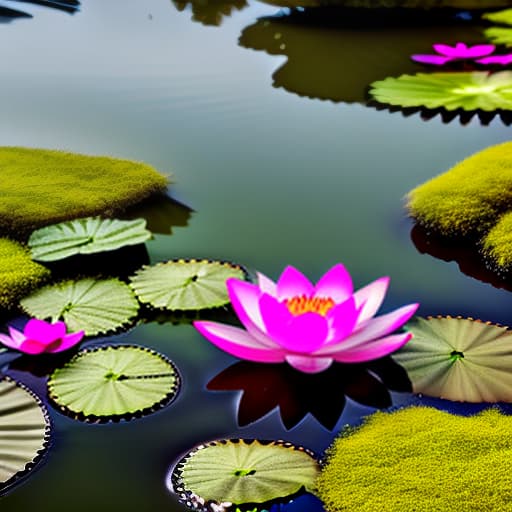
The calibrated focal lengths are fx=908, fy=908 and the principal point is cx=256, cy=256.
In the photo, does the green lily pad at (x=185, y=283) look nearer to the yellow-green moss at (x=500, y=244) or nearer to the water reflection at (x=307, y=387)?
the water reflection at (x=307, y=387)

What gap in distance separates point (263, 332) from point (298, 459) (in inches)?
9.9

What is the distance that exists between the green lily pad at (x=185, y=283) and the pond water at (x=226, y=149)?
6 cm

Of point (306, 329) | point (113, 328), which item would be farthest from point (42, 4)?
point (306, 329)

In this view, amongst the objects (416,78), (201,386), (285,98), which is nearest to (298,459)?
(201,386)

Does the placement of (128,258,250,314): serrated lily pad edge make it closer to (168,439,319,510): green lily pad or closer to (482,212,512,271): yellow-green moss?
(168,439,319,510): green lily pad

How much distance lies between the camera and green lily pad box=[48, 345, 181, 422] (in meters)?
1.33

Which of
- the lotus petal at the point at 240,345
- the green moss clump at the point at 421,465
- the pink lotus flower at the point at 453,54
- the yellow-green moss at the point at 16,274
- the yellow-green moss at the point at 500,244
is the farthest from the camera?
the pink lotus flower at the point at 453,54

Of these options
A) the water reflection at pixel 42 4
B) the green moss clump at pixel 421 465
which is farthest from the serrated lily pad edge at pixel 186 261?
the water reflection at pixel 42 4

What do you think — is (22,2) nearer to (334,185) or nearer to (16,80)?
(16,80)

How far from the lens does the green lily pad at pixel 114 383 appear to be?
1334 mm

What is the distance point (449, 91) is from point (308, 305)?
1.41m

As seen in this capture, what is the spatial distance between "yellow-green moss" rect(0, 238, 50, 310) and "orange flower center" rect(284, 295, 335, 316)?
502 millimetres

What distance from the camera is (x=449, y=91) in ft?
8.79

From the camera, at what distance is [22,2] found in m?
3.53
